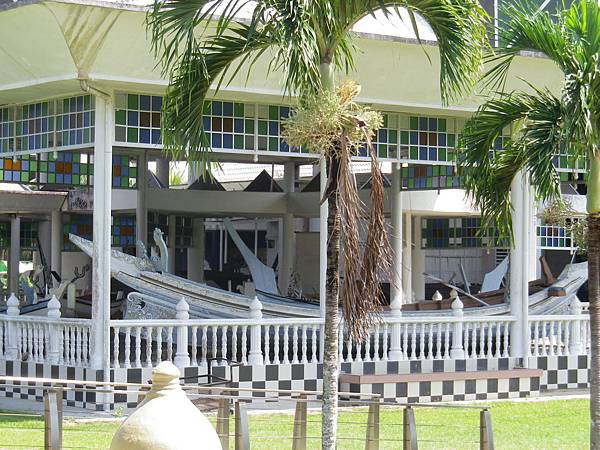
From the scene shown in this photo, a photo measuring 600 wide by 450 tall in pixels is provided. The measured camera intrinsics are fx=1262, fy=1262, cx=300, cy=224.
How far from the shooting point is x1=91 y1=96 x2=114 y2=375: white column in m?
14.2

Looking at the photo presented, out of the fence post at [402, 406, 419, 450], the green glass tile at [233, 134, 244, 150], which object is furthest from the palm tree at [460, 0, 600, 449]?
the green glass tile at [233, 134, 244, 150]

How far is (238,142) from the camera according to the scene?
1520 centimetres

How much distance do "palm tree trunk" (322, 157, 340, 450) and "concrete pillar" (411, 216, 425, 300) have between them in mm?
16125

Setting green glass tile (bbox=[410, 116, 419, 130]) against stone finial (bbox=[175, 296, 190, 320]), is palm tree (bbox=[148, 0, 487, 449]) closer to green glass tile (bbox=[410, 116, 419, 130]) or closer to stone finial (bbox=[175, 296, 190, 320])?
stone finial (bbox=[175, 296, 190, 320])

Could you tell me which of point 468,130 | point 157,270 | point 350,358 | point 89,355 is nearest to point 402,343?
point 350,358

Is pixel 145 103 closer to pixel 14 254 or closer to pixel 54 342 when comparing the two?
pixel 54 342

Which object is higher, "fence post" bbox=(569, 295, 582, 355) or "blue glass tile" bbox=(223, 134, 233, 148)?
"blue glass tile" bbox=(223, 134, 233, 148)

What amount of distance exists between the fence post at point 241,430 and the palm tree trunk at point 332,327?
1.96 feet

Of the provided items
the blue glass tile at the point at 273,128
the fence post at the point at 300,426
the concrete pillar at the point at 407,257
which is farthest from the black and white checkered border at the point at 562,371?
the fence post at the point at 300,426

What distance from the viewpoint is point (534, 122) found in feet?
37.1

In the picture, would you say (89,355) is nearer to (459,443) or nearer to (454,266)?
(459,443)

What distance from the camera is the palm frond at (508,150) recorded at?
10883 millimetres

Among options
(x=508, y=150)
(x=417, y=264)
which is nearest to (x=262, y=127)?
(x=508, y=150)

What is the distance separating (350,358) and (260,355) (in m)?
1.16
